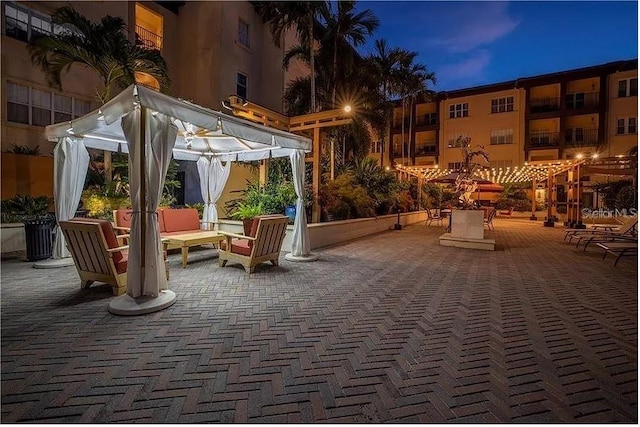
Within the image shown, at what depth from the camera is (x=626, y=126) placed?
21969 mm

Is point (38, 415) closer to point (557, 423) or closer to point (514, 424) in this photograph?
point (514, 424)

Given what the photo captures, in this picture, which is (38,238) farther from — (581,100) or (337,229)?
(581,100)

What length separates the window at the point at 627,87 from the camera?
21.2m

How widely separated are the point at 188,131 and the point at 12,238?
4.35 meters

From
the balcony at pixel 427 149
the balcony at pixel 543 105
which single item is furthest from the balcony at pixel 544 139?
the balcony at pixel 427 149

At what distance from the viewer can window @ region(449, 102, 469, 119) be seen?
87.0 feet

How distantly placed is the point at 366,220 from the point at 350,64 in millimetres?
6915

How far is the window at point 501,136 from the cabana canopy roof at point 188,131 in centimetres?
2388

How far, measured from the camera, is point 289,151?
7.56 metres

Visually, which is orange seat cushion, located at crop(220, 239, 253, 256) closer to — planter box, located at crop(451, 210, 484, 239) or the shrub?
the shrub

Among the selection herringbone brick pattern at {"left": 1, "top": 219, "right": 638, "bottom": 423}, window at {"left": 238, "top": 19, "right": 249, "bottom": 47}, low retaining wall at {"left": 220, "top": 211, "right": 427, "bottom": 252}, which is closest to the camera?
herringbone brick pattern at {"left": 1, "top": 219, "right": 638, "bottom": 423}

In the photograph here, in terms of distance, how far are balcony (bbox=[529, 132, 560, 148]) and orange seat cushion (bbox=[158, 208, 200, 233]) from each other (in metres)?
26.6

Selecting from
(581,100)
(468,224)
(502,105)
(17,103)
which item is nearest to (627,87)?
(581,100)

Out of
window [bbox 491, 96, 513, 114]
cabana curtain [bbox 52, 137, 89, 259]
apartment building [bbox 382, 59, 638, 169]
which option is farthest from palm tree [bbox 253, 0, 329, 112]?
window [bbox 491, 96, 513, 114]
